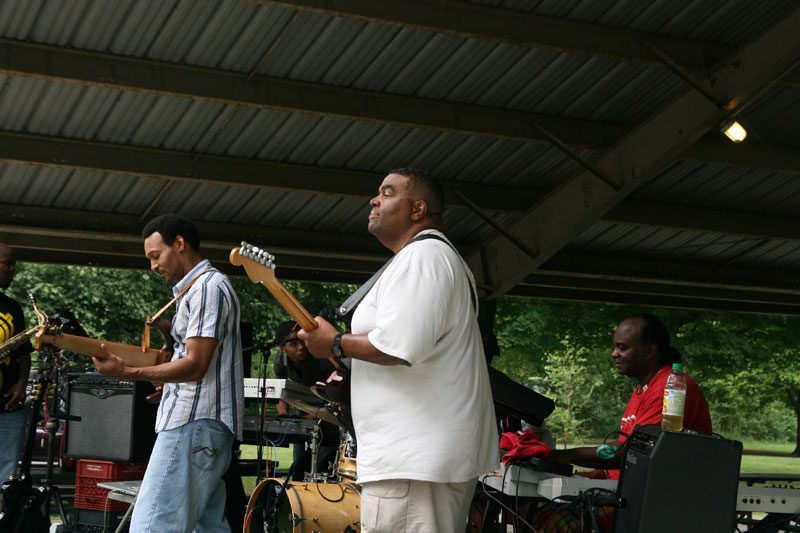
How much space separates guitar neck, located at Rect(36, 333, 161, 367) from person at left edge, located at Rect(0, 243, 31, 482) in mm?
1987

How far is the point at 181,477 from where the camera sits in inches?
163

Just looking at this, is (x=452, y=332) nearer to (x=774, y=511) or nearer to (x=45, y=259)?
(x=774, y=511)

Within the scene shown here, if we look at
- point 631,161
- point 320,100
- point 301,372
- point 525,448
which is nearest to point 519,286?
point 631,161

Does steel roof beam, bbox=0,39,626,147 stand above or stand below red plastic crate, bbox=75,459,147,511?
above

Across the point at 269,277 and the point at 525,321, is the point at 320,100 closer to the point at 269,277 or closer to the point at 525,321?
the point at 269,277

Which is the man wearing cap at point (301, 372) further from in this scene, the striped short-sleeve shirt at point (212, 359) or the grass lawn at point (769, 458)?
the grass lawn at point (769, 458)

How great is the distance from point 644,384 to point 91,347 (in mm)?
2935

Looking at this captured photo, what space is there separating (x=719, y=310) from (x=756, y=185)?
19.7 ft

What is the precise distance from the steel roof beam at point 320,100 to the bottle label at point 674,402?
4.96m

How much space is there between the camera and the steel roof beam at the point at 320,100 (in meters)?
7.71

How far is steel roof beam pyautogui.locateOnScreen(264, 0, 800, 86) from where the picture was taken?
7219mm

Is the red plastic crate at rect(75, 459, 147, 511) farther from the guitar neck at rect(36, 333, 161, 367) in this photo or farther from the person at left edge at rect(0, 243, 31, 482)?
the guitar neck at rect(36, 333, 161, 367)

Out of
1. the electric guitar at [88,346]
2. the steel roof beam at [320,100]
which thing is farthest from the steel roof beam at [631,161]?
the electric guitar at [88,346]

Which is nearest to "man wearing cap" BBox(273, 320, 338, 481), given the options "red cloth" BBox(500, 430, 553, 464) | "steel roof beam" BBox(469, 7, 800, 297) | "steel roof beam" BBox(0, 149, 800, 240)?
"red cloth" BBox(500, 430, 553, 464)
